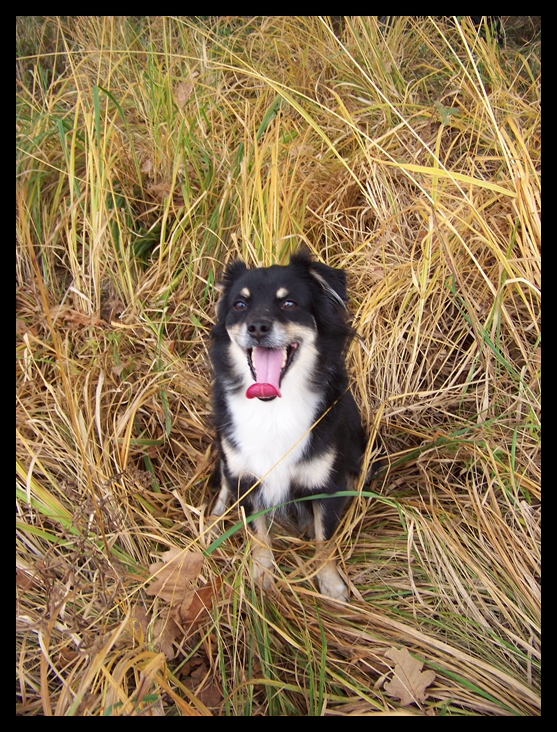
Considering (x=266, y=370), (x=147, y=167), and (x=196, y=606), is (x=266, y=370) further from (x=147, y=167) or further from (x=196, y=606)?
(x=147, y=167)

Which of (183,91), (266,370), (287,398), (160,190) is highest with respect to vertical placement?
(183,91)

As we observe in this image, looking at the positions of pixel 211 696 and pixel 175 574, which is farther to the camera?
pixel 175 574

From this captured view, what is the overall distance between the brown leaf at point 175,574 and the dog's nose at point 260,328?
1004 mm

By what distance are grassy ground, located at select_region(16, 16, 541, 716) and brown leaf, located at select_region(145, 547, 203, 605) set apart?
0.03 metres

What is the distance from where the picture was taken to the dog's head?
217cm

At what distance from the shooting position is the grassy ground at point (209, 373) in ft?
6.53

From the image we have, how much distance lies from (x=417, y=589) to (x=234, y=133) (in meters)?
3.26

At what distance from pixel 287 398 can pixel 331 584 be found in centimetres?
95

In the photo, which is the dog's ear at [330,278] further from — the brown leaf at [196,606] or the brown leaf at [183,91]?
the brown leaf at [183,91]

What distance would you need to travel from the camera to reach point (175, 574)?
Answer: 2.17 meters

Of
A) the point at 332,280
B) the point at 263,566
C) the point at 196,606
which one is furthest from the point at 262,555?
the point at 332,280

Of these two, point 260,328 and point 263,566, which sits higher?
point 260,328

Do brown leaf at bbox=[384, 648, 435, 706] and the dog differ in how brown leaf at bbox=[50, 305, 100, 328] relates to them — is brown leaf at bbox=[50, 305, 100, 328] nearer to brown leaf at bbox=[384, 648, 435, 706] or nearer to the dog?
the dog

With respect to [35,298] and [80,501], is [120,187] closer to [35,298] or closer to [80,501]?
[35,298]
